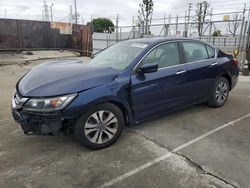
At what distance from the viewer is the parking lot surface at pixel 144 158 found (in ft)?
8.47

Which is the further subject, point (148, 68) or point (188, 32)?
point (188, 32)

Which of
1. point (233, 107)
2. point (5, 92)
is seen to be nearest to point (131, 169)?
point (233, 107)

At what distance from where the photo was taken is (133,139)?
11.6 ft

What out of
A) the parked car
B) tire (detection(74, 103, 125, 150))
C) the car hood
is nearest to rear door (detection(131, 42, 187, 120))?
the parked car

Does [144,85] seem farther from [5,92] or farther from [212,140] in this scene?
[5,92]

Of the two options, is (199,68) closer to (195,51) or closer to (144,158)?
(195,51)

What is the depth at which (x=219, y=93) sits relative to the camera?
4816 mm

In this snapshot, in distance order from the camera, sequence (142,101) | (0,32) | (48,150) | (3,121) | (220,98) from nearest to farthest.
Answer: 1. (48,150)
2. (142,101)
3. (3,121)
4. (220,98)
5. (0,32)

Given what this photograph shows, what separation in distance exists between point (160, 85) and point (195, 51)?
1250 mm

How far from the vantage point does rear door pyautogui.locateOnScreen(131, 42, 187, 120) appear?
346 cm

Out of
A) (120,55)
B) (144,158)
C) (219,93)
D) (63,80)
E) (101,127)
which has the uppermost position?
(120,55)

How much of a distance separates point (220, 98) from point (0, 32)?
18.1 m

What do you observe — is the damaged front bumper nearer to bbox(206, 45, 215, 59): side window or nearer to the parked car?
the parked car

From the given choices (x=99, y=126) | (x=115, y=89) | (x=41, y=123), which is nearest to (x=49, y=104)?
(x=41, y=123)
